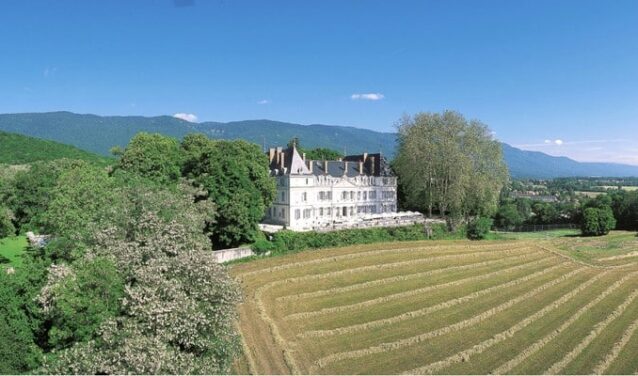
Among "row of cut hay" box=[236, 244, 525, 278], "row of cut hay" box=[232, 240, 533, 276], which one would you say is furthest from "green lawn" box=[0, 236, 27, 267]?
"row of cut hay" box=[236, 244, 525, 278]

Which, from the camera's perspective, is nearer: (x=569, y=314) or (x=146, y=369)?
(x=146, y=369)

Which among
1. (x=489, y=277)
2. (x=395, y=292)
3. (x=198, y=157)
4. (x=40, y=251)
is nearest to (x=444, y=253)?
(x=489, y=277)

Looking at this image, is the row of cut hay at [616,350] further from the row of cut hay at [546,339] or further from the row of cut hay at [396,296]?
the row of cut hay at [396,296]

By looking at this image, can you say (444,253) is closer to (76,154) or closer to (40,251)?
(40,251)

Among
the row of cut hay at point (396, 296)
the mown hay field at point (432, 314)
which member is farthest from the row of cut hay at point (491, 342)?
the row of cut hay at point (396, 296)

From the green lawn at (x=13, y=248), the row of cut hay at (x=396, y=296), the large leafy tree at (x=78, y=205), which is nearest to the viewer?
the large leafy tree at (x=78, y=205)

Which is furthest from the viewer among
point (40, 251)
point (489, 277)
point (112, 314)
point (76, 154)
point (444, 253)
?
point (76, 154)
